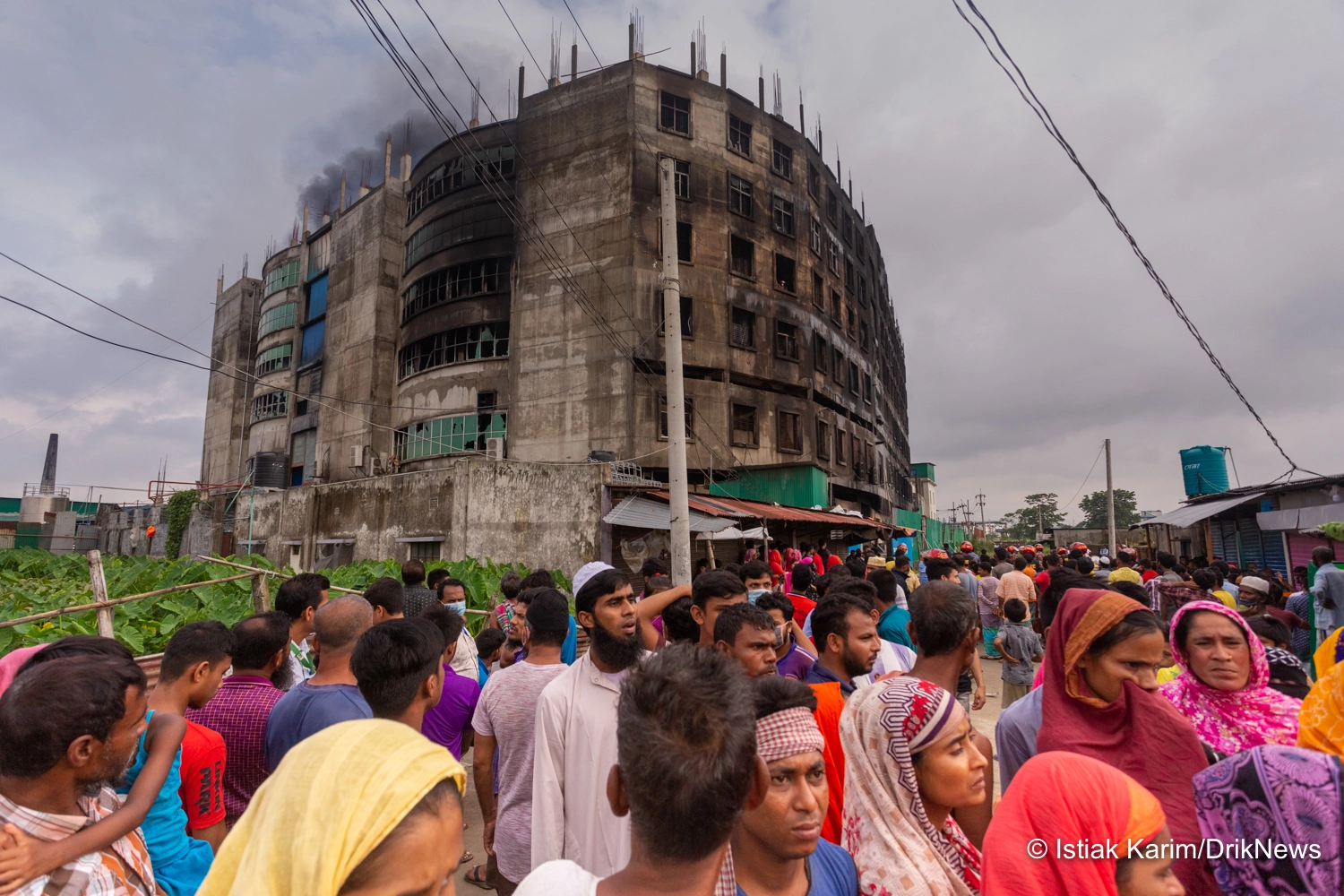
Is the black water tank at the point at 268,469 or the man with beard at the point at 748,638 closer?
the man with beard at the point at 748,638

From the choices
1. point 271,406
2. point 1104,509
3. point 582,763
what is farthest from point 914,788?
point 1104,509

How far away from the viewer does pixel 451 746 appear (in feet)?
12.8

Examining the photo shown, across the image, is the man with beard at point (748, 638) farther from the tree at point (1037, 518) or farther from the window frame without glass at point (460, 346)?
the tree at point (1037, 518)

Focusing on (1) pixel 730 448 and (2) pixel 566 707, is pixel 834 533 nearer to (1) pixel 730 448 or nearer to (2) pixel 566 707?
(1) pixel 730 448

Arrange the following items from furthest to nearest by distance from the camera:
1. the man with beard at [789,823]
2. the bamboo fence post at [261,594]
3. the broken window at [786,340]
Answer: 1. the broken window at [786,340]
2. the bamboo fence post at [261,594]
3. the man with beard at [789,823]

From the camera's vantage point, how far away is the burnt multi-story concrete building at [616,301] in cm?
2352

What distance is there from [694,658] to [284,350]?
4183 centimetres

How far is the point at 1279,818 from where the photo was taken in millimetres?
1461

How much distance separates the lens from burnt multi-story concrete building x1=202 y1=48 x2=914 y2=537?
23.5 meters

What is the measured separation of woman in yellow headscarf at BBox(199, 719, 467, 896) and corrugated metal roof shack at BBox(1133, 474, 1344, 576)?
1420 centimetres

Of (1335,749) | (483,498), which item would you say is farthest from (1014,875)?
(483,498)

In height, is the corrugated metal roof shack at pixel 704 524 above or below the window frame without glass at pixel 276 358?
below

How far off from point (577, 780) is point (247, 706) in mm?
1754

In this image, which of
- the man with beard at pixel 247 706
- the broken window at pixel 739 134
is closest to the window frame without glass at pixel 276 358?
the broken window at pixel 739 134
